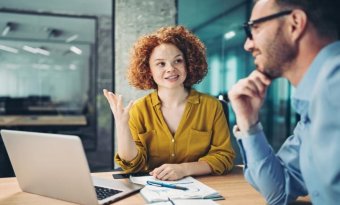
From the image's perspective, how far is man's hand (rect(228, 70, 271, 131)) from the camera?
1.14 m

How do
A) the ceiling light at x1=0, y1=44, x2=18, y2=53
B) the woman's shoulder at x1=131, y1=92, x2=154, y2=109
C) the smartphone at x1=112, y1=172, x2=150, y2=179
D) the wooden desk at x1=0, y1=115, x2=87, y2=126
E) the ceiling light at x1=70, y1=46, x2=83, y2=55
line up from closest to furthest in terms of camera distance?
the smartphone at x1=112, y1=172, x2=150, y2=179 → the woman's shoulder at x1=131, y1=92, x2=154, y2=109 → the wooden desk at x1=0, y1=115, x2=87, y2=126 → the ceiling light at x1=0, y1=44, x2=18, y2=53 → the ceiling light at x1=70, y1=46, x2=83, y2=55

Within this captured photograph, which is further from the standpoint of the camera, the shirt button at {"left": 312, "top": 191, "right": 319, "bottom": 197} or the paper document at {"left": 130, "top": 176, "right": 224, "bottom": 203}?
the paper document at {"left": 130, "top": 176, "right": 224, "bottom": 203}

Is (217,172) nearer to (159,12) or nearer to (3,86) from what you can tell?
(159,12)

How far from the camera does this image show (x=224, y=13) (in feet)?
16.5

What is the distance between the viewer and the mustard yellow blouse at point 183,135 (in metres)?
1.73

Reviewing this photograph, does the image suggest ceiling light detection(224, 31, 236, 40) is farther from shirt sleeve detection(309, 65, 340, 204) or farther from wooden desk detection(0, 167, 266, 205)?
shirt sleeve detection(309, 65, 340, 204)

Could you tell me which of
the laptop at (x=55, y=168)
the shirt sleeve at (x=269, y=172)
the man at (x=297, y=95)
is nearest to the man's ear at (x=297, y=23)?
the man at (x=297, y=95)

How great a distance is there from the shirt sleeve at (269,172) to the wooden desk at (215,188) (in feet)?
0.20

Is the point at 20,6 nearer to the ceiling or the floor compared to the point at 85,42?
nearer to the ceiling

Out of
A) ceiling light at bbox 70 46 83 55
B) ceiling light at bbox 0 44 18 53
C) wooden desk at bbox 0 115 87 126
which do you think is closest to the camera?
wooden desk at bbox 0 115 87 126

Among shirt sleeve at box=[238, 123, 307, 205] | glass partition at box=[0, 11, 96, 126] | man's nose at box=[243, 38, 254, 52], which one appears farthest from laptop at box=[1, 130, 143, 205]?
glass partition at box=[0, 11, 96, 126]

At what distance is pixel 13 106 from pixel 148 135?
3.21 m

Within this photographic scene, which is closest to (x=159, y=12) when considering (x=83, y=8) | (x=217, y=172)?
(x=83, y=8)

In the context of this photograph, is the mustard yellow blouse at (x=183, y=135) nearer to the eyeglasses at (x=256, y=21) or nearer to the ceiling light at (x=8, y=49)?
the eyeglasses at (x=256, y=21)
